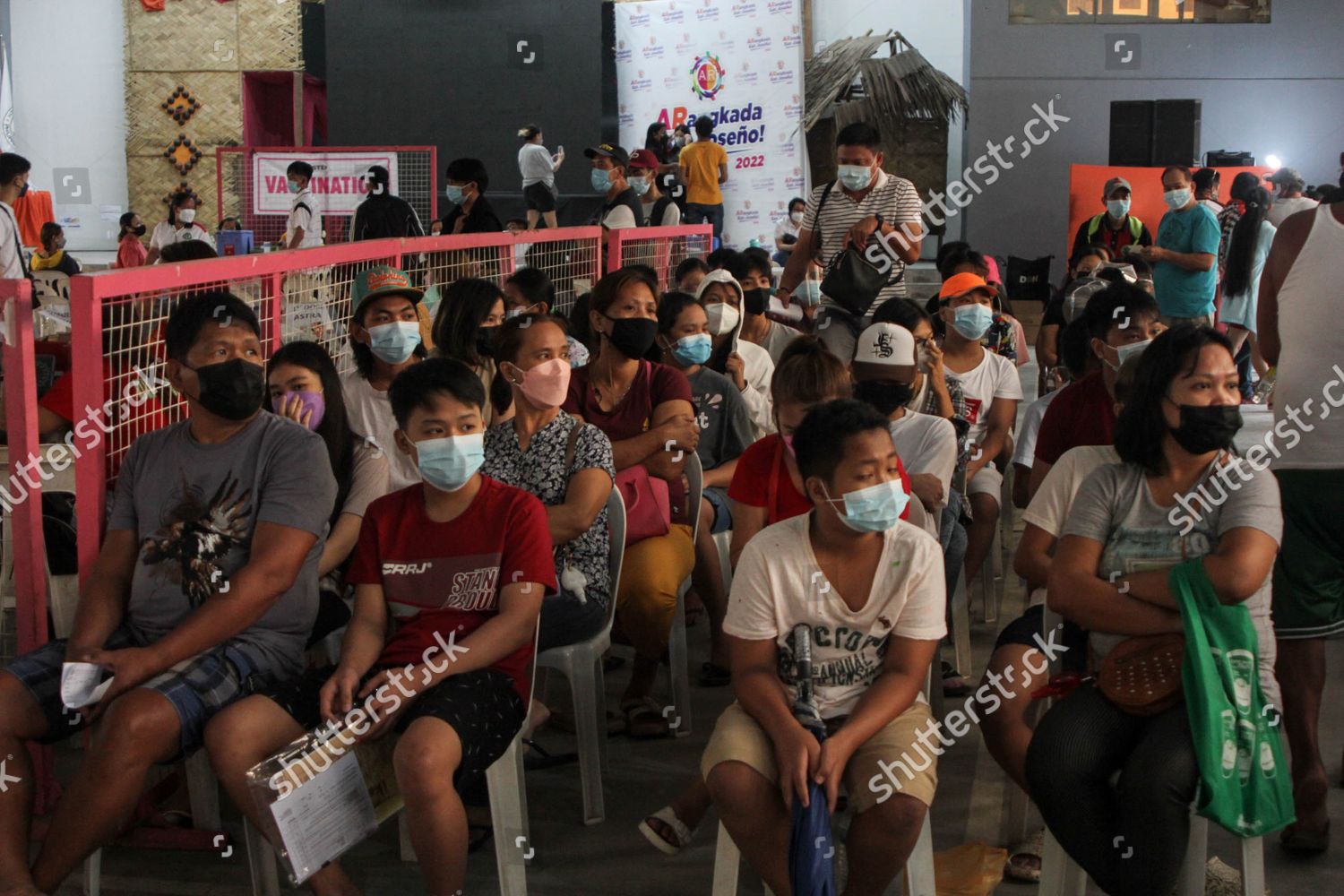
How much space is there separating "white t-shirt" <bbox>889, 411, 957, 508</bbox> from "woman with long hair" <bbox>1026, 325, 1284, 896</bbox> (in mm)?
861

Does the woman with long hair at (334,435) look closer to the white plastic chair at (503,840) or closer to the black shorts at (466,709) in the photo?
→ the black shorts at (466,709)

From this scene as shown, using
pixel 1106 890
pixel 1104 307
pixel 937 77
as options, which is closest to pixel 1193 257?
pixel 1104 307

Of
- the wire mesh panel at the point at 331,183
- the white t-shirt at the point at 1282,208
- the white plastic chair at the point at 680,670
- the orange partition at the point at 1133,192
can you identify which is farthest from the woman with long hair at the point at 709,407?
the orange partition at the point at 1133,192

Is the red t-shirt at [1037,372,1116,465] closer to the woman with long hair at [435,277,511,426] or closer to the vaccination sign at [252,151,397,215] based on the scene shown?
the woman with long hair at [435,277,511,426]

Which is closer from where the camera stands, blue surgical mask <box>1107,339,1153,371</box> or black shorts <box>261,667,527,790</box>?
black shorts <box>261,667,527,790</box>

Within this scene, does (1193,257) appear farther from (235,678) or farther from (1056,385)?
(235,678)

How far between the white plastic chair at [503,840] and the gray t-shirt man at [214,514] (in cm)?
40

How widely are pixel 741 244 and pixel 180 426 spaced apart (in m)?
10.5

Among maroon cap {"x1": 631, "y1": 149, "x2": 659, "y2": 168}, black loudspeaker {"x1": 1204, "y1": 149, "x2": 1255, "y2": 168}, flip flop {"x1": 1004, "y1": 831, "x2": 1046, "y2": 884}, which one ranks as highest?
black loudspeaker {"x1": 1204, "y1": 149, "x2": 1255, "y2": 168}

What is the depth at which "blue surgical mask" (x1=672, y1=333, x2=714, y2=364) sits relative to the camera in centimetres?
474

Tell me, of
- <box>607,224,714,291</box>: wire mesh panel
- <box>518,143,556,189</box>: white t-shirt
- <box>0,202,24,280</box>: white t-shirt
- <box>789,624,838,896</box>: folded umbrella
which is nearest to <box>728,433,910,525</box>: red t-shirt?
<box>789,624,838,896</box>: folded umbrella

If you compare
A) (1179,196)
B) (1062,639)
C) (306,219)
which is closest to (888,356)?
(1062,639)

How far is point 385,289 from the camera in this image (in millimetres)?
4074

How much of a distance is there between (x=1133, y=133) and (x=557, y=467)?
1254 cm
